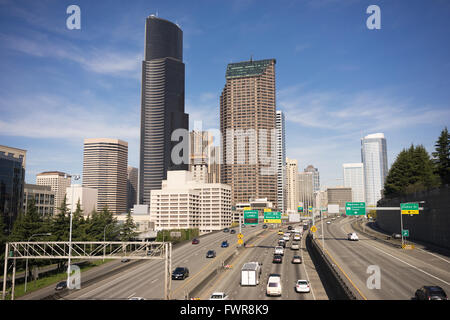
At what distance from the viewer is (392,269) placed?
45.1 metres

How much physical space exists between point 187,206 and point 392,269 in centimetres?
14151

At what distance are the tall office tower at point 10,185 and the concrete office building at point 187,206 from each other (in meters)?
73.9

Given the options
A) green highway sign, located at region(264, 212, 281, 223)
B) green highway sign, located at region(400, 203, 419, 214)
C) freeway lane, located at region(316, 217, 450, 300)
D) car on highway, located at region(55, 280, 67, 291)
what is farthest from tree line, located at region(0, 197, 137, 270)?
green highway sign, located at region(400, 203, 419, 214)

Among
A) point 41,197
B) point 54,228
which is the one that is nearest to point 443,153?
point 54,228

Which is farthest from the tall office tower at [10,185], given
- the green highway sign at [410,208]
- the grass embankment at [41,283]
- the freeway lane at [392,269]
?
the green highway sign at [410,208]

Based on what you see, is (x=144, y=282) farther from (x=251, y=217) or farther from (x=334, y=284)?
(x=251, y=217)

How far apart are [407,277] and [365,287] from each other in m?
9.00

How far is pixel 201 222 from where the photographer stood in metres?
193

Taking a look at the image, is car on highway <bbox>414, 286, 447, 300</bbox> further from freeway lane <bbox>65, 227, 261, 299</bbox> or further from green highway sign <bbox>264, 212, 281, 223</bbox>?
green highway sign <bbox>264, 212, 281, 223</bbox>

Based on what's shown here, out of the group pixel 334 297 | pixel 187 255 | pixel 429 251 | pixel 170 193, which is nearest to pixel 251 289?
pixel 334 297

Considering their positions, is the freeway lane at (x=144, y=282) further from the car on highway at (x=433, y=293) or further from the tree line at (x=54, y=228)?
the car on highway at (x=433, y=293)

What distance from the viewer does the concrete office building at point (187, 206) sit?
179 m

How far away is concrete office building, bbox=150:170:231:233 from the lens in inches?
7057

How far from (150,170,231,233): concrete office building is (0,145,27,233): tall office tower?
73938 mm
